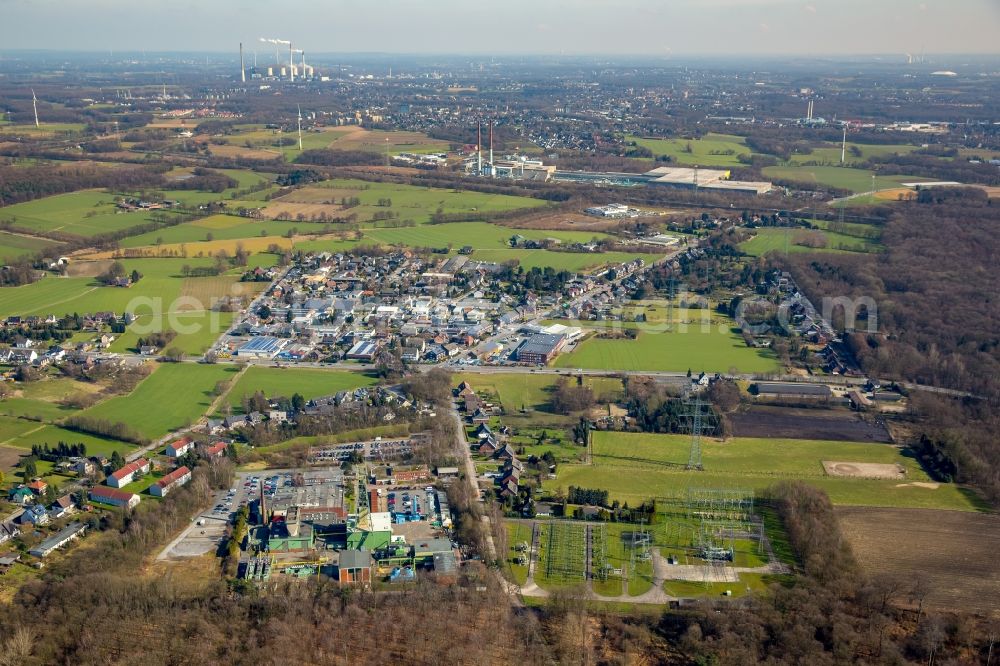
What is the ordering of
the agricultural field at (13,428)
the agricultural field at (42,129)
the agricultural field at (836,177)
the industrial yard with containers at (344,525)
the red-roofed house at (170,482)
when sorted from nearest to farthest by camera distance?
1. the industrial yard with containers at (344,525)
2. the red-roofed house at (170,482)
3. the agricultural field at (13,428)
4. the agricultural field at (836,177)
5. the agricultural field at (42,129)

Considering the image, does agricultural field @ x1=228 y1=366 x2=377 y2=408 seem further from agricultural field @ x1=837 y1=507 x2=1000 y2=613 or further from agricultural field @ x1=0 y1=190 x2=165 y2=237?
agricultural field @ x1=0 y1=190 x2=165 y2=237

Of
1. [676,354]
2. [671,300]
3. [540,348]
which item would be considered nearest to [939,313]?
[671,300]

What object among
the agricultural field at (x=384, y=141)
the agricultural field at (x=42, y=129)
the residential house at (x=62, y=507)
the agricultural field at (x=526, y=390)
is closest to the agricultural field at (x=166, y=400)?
the residential house at (x=62, y=507)

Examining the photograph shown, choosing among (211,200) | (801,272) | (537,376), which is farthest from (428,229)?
(537,376)

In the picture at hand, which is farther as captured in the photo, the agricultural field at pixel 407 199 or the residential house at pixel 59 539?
the agricultural field at pixel 407 199

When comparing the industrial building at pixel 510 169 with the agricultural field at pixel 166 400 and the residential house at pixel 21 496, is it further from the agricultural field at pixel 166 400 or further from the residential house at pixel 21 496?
the residential house at pixel 21 496

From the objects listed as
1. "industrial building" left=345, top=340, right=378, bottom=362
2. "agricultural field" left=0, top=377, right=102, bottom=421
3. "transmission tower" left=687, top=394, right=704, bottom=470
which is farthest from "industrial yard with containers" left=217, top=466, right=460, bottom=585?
"industrial building" left=345, top=340, right=378, bottom=362

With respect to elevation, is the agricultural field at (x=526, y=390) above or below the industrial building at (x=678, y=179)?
below
